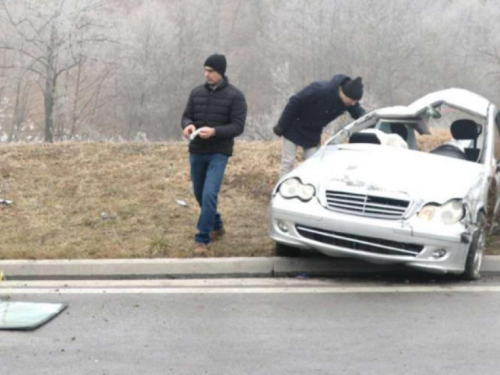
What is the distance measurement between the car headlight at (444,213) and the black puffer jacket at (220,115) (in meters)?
1.88

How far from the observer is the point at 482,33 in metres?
44.0

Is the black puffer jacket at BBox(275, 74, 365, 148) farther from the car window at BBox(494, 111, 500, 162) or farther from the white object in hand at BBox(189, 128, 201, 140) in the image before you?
the car window at BBox(494, 111, 500, 162)

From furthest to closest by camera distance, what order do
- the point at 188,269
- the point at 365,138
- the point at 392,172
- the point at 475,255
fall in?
the point at 365,138 < the point at 188,269 < the point at 392,172 < the point at 475,255

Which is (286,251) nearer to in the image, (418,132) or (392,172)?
(392,172)

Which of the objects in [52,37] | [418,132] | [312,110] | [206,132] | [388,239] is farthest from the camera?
[52,37]

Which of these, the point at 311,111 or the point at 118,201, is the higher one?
the point at 311,111

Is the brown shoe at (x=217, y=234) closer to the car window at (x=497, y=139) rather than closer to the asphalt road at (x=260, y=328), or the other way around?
the asphalt road at (x=260, y=328)

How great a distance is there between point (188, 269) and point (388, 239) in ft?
5.70

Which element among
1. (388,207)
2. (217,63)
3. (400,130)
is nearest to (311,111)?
(400,130)

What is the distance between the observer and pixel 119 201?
7.95 metres

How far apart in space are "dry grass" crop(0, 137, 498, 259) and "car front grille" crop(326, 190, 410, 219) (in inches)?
41.3

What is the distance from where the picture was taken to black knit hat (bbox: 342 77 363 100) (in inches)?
269

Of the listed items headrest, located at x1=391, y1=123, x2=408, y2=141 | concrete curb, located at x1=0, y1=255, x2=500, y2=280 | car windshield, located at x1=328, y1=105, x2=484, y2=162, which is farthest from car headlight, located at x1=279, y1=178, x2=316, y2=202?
headrest, located at x1=391, y1=123, x2=408, y2=141

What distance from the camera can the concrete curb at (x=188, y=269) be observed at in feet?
19.3
